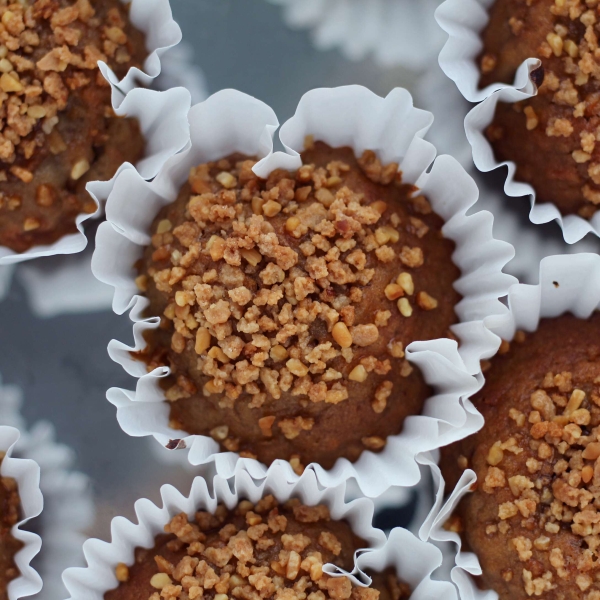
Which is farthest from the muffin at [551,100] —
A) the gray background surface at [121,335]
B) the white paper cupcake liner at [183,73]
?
the white paper cupcake liner at [183,73]

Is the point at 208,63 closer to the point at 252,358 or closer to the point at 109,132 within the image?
the point at 109,132

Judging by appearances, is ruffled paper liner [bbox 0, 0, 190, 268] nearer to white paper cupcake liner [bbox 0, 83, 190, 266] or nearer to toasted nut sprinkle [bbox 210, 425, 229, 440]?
white paper cupcake liner [bbox 0, 83, 190, 266]

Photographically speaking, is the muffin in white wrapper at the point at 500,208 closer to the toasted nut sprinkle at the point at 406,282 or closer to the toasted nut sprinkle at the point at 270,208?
the toasted nut sprinkle at the point at 406,282

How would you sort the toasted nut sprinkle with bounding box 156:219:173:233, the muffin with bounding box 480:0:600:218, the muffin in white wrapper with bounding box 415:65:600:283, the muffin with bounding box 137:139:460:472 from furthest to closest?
the muffin in white wrapper with bounding box 415:65:600:283 → the toasted nut sprinkle with bounding box 156:219:173:233 → the muffin with bounding box 480:0:600:218 → the muffin with bounding box 137:139:460:472

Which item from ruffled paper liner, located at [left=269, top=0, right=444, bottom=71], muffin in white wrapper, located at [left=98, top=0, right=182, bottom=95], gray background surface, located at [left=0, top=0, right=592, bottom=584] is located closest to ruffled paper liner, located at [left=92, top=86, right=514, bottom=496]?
muffin in white wrapper, located at [left=98, top=0, right=182, bottom=95]

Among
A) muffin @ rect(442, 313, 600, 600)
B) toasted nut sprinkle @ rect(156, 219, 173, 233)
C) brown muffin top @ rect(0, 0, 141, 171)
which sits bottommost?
muffin @ rect(442, 313, 600, 600)

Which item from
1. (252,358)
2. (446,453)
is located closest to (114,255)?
(252,358)

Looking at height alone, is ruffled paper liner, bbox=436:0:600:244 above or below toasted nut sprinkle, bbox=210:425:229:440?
above
